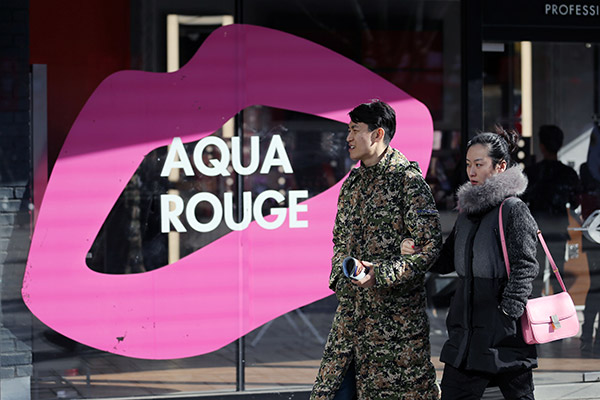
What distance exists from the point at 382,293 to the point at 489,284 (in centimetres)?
48

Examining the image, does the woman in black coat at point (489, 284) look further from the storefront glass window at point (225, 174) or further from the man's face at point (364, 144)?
the storefront glass window at point (225, 174)

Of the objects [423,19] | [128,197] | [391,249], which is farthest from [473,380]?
[423,19]

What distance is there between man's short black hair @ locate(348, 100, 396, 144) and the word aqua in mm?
2229

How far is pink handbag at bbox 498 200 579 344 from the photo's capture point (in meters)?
3.90

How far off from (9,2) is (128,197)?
4.74 ft

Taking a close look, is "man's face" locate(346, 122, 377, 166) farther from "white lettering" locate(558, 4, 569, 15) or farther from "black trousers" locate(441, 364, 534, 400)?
"white lettering" locate(558, 4, 569, 15)

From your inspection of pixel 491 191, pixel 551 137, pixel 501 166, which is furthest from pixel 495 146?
pixel 551 137

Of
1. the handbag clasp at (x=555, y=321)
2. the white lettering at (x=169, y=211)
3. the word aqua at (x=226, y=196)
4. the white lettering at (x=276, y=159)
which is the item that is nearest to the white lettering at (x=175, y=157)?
the word aqua at (x=226, y=196)

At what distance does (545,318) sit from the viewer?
13.0 ft

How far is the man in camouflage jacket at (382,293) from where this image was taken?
3.84 metres

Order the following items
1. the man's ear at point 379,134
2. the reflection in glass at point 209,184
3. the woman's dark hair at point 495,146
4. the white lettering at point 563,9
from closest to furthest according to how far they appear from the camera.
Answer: the man's ear at point 379,134, the woman's dark hair at point 495,146, the reflection in glass at point 209,184, the white lettering at point 563,9

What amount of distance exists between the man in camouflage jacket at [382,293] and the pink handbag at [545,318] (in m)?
0.42

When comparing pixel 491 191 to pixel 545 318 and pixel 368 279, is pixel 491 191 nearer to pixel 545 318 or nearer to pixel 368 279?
pixel 545 318

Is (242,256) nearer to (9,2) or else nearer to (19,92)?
(19,92)
